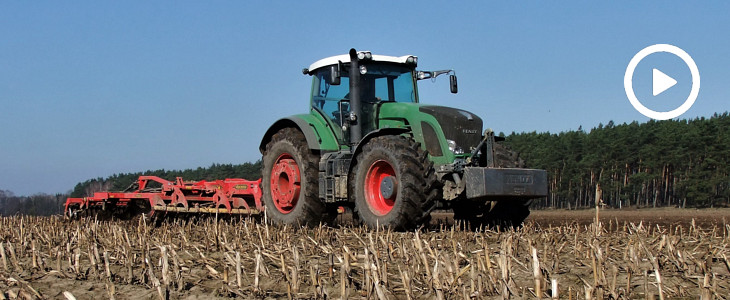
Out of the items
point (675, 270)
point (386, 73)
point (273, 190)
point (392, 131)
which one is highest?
point (386, 73)

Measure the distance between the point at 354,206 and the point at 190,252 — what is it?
10.7ft

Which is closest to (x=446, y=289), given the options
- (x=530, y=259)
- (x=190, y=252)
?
(x=530, y=259)

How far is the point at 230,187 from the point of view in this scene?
37.7 ft

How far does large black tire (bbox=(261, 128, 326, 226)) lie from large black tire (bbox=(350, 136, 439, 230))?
1.10 metres

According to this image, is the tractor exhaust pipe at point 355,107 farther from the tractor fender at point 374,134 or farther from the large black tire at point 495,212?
the large black tire at point 495,212

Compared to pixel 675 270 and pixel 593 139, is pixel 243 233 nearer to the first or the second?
pixel 675 270

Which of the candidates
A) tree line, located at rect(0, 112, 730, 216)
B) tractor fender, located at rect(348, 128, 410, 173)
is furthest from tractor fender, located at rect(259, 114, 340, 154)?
tree line, located at rect(0, 112, 730, 216)

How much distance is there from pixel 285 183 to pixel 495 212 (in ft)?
10.9

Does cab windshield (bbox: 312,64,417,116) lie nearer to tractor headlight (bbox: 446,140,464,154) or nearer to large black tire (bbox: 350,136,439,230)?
large black tire (bbox: 350,136,439,230)

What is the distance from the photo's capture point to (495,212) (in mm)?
9258

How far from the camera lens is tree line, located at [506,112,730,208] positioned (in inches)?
2052

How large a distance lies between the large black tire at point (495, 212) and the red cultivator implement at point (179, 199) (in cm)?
327

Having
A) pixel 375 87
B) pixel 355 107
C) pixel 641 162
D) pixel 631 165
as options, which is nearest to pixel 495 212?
pixel 355 107

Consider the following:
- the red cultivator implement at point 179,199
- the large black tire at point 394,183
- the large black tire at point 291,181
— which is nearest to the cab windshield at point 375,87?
the large black tire at point 291,181
